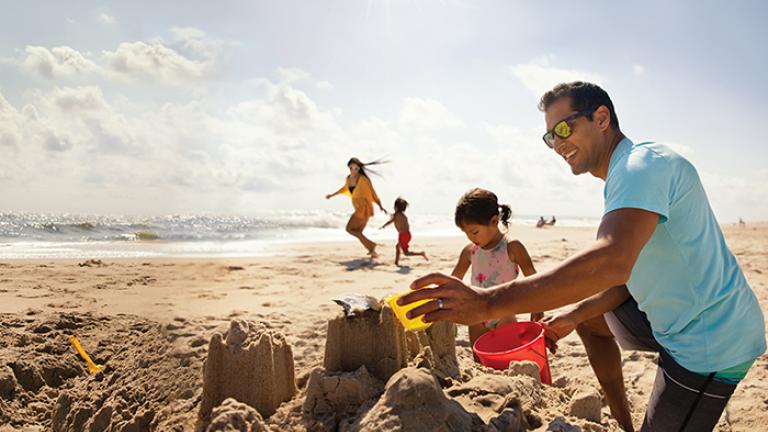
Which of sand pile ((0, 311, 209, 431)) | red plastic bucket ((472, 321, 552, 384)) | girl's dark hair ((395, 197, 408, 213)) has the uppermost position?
girl's dark hair ((395, 197, 408, 213))

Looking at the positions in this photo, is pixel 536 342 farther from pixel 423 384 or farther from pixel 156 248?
pixel 156 248

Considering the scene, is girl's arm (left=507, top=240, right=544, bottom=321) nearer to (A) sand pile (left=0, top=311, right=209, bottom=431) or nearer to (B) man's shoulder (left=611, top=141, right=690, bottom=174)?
(B) man's shoulder (left=611, top=141, right=690, bottom=174)

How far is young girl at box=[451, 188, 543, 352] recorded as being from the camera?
349 cm

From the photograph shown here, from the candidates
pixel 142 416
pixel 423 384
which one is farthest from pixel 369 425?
pixel 142 416

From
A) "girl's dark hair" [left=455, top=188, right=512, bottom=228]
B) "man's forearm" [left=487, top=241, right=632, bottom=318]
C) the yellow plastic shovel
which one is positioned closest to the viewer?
"man's forearm" [left=487, top=241, right=632, bottom=318]

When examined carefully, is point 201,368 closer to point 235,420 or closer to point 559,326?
point 235,420

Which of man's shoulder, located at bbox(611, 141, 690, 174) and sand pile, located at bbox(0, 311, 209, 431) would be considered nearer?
man's shoulder, located at bbox(611, 141, 690, 174)

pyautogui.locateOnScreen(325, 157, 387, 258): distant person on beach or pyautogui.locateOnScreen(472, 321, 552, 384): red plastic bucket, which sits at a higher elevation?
pyautogui.locateOnScreen(325, 157, 387, 258): distant person on beach

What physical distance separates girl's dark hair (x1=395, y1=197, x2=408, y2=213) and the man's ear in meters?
6.69

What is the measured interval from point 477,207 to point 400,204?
5253mm

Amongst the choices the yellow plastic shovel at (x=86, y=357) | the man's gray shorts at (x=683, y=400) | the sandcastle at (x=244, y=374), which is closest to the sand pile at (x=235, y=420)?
the sandcastle at (x=244, y=374)

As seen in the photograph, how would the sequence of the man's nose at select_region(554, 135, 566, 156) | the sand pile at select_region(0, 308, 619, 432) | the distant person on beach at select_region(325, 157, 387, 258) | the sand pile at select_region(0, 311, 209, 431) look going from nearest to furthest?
the sand pile at select_region(0, 308, 619, 432) < the man's nose at select_region(554, 135, 566, 156) < the sand pile at select_region(0, 311, 209, 431) < the distant person on beach at select_region(325, 157, 387, 258)

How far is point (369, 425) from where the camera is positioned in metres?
1.52

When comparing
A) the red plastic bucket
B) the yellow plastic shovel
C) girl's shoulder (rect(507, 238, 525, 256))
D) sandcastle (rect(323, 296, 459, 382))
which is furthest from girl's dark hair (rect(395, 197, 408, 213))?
sandcastle (rect(323, 296, 459, 382))
